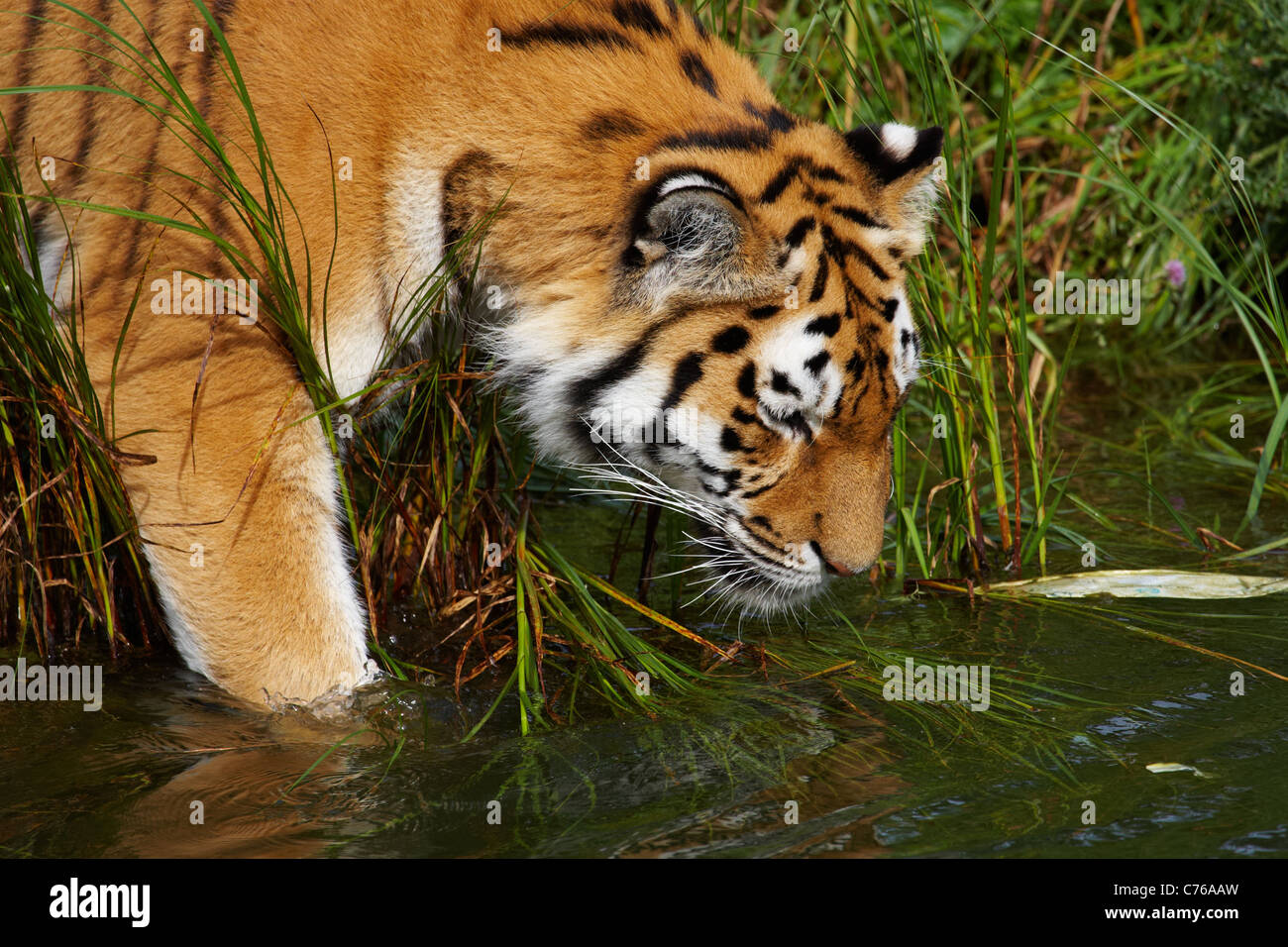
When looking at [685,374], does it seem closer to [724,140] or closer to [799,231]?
[799,231]

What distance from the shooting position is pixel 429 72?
10.1ft

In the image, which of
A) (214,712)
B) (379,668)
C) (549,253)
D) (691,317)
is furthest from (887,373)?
(214,712)

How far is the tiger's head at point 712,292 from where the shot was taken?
2977 millimetres

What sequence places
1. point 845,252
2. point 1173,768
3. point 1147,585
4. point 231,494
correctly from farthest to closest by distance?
point 1147,585
point 845,252
point 231,494
point 1173,768

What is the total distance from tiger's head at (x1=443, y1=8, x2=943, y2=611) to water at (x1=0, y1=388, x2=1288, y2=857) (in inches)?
20.4

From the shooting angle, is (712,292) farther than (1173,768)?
Yes

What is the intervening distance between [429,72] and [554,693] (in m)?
1.50

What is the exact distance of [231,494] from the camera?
2.96 meters

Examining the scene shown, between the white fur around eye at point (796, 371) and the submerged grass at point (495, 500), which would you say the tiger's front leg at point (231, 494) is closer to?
the submerged grass at point (495, 500)

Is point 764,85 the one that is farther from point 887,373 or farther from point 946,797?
point 946,797

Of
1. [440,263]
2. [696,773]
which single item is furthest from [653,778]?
[440,263]

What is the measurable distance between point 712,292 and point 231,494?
117 centimetres

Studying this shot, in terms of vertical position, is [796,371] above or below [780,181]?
below

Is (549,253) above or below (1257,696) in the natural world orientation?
above
